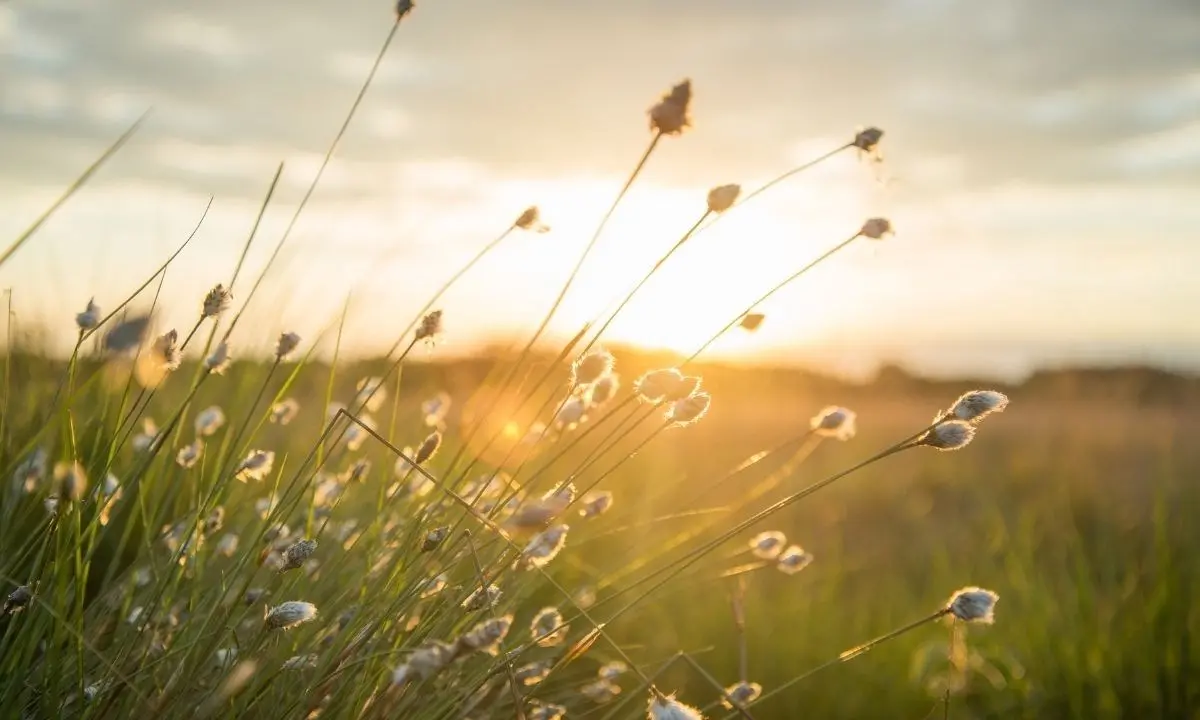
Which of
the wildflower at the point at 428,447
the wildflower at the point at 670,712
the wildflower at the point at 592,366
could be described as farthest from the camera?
the wildflower at the point at 428,447

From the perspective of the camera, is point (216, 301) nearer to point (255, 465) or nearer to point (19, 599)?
point (255, 465)

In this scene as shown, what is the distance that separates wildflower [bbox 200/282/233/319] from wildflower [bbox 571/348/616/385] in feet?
2.01

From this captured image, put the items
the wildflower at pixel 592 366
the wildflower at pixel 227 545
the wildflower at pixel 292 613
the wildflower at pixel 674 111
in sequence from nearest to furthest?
1. the wildflower at pixel 292 613
2. the wildflower at pixel 674 111
3. the wildflower at pixel 592 366
4. the wildflower at pixel 227 545

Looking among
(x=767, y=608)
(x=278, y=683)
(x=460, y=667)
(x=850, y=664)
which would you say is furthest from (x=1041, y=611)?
(x=278, y=683)

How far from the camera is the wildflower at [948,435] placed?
1.66 m

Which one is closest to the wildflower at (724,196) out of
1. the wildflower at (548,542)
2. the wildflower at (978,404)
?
the wildflower at (978,404)

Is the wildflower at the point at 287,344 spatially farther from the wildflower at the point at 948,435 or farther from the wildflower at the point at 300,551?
the wildflower at the point at 948,435

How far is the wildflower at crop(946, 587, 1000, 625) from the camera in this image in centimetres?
161

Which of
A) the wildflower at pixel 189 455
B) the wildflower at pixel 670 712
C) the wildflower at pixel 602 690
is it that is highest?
the wildflower at pixel 670 712

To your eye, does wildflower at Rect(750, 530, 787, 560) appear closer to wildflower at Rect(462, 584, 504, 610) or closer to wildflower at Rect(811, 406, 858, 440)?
wildflower at Rect(811, 406, 858, 440)

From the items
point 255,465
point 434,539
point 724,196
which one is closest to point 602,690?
point 434,539

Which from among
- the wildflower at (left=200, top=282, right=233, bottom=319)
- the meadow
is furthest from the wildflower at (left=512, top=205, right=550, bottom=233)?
the wildflower at (left=200, top=282, right=233, bottom=319)

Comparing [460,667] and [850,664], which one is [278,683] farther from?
[850,664]

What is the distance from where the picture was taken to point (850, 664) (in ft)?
11.9
